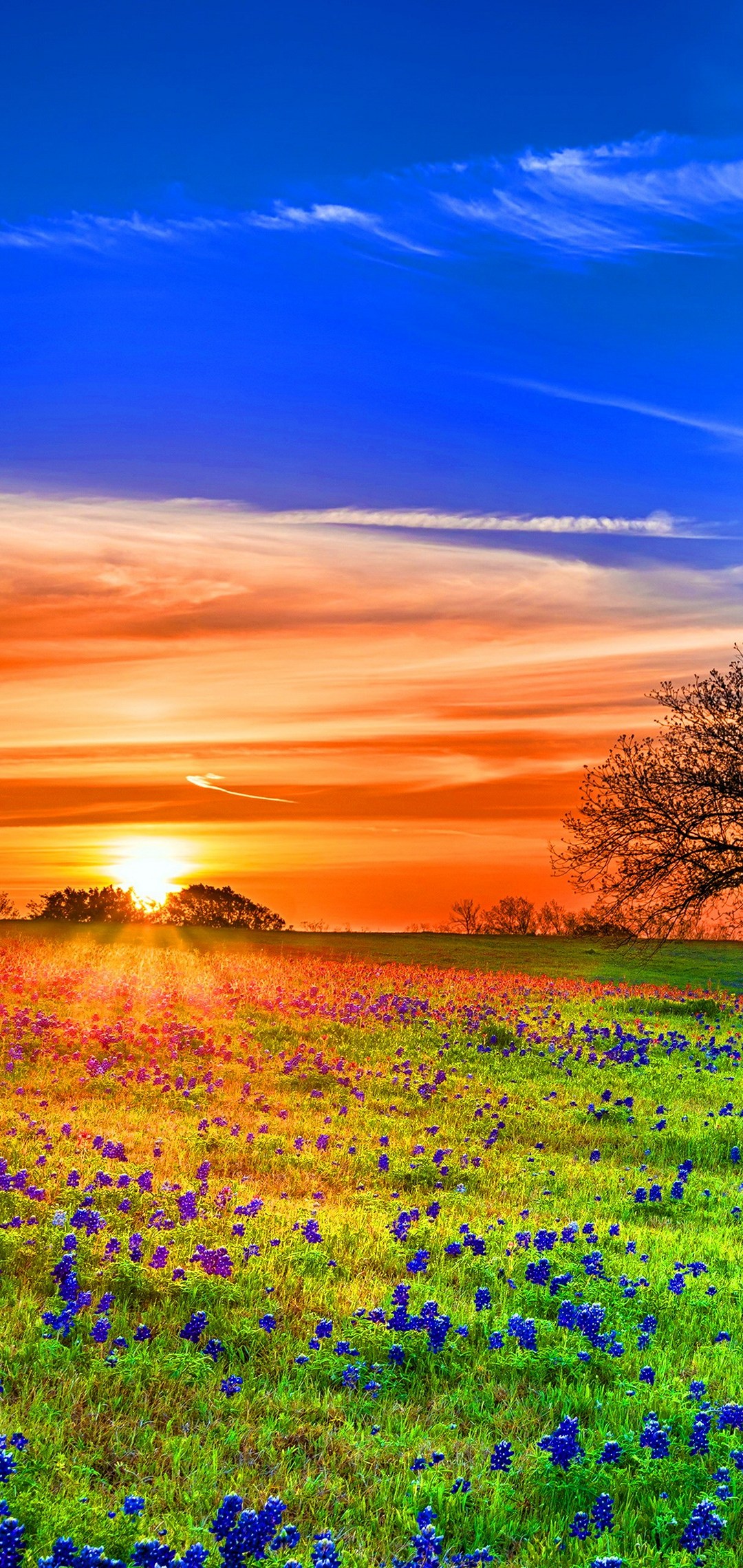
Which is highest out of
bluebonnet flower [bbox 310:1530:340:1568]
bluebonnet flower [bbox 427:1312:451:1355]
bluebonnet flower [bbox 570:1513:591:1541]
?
bluebonnet flower [bbox 310:1530:340:1568]

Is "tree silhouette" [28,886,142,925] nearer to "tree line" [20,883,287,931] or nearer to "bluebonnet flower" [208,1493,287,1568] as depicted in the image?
"tree line" [20,883,287,931]

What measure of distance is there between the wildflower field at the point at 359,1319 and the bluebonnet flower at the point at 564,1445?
20mm

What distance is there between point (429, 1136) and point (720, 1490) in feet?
26.8

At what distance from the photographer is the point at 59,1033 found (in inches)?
706

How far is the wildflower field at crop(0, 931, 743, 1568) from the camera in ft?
17.8

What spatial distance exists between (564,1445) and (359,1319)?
81.7 inches

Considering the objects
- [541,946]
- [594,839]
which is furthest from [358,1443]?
[541,946]

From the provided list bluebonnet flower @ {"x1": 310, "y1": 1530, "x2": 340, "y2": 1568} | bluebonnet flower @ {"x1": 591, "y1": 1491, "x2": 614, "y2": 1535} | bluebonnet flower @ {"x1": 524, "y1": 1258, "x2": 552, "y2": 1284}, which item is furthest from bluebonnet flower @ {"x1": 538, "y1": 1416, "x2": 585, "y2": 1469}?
bluebonnet flower @ {"x1": 524, "y1": 1258, "x2": 552, "y2": 1284}

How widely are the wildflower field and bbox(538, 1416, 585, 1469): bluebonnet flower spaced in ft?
0.06

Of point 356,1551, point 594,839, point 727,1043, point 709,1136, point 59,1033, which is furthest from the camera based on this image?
point 594,839

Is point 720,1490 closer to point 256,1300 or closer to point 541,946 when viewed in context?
point 256,1300

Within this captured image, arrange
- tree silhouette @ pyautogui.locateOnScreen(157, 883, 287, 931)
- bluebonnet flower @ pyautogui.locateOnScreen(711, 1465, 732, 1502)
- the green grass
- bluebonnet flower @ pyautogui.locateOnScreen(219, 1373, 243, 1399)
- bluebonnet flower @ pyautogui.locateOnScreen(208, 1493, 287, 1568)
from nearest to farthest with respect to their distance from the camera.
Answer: bluebonnet flower @ pyautogui.locateOnScreen(208, 1493, 287, 1568)
bluebonnet flower @ pyautogui.locateOnScreen(711, 1465, 732, 1502)
bluebonnet flower @ pyautogui.locateOnScreen(219, 1373, 243, 1399)
the green grass
tree silhouette @ pyautogui.locateOnScreen(157, 883, 287, 931)

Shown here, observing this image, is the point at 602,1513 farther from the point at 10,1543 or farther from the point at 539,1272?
Result: the point at 539,1272

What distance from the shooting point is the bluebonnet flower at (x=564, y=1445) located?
18.8 feet
